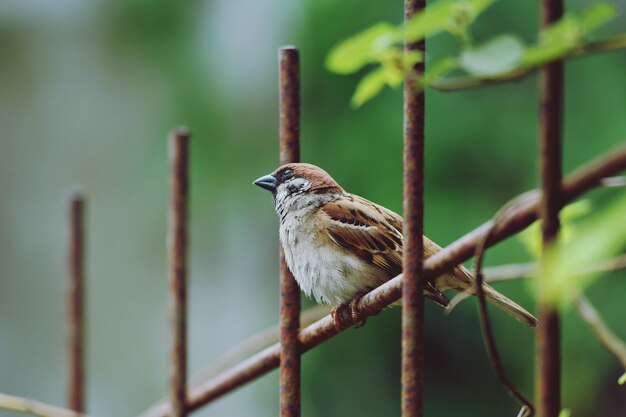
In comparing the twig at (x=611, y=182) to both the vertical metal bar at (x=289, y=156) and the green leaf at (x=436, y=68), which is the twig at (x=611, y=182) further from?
the vertical metal bar at (x=289, y=156)

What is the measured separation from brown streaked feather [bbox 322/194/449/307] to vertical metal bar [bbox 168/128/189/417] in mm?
420

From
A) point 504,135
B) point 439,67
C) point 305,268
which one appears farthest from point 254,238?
point 439,67

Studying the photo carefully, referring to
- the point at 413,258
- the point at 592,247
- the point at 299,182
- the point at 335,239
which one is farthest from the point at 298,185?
the point at 592,247

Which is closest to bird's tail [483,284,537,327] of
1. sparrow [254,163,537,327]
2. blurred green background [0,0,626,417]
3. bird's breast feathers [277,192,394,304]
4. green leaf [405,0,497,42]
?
sparrow [254,163,537,327]

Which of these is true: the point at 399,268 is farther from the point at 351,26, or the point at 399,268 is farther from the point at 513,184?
the point at 351,26

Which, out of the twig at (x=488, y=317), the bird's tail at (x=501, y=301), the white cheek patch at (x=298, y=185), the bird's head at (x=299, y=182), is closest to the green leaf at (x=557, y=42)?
the twig at (x=488, y=317)

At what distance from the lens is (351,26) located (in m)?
3.15

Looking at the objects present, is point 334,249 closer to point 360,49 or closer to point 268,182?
point 268,182

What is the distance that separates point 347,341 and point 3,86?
12.2 feet

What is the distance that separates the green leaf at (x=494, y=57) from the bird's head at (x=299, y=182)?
2.33 ft

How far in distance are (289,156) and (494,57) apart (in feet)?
1.30

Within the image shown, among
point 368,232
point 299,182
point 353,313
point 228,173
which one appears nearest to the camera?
point 353,313

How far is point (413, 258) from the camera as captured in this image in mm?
666

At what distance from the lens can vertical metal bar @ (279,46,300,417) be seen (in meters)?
0.87
